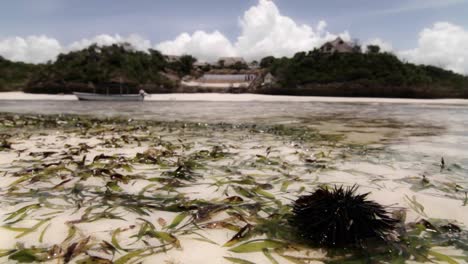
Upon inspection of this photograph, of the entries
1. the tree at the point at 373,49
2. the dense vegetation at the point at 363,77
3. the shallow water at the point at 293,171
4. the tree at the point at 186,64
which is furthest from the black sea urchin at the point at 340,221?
the tree at the point at 186,64

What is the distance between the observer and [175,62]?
57125 millimetres

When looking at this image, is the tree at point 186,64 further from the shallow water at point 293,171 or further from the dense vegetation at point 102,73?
the shallow water at point 293,171

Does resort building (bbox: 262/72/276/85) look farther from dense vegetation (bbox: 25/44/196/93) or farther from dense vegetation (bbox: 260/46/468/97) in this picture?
dense vegetation (bbox: 25/44/196/93)

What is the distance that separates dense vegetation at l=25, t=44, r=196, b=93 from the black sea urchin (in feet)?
133

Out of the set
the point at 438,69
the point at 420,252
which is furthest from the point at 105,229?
the point at 438,69

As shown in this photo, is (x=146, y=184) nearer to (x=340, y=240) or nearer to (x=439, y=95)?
(x=340, y=240)

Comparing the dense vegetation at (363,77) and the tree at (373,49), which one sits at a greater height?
the tree at (373,49)

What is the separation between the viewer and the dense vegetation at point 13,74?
150 feet

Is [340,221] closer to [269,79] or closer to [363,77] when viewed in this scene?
[363,77]

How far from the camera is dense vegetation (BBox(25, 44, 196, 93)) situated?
41188mm

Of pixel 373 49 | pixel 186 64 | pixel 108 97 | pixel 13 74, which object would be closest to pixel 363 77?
pixel 373 49

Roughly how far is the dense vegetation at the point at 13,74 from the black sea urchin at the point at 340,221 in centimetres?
5427

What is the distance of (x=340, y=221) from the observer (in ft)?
5.66

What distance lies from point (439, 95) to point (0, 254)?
37.3 meters
